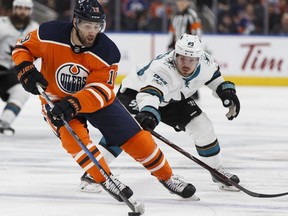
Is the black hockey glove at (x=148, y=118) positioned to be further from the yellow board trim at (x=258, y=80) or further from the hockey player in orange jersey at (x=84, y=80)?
the yellow board trim at (x=258, y=80)

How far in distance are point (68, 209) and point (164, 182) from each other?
0.53 meters

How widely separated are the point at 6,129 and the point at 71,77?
285 centimetres

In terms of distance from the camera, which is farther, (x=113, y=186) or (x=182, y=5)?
(x=182, y=5)

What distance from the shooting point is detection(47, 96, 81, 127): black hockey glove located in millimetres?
3623

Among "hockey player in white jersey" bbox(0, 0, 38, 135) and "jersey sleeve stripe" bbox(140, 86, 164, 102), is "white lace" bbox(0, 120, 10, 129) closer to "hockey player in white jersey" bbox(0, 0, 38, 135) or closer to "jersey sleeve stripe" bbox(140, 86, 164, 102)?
"hockey player in white jersey" bbox(0, 0, 38, 135)

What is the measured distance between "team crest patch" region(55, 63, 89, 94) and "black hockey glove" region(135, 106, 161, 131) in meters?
0.31

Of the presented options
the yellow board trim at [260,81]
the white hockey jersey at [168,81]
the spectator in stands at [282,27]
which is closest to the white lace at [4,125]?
the white hockey jersey at [168,81]

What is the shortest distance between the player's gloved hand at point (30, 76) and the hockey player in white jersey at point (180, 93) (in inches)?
19.9

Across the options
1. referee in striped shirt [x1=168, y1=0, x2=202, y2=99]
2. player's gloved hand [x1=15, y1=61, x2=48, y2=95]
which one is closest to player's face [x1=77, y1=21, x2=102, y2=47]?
player's gloved hand [x1=15, y1=61, x2=48, y2=95]

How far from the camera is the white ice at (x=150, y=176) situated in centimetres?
379

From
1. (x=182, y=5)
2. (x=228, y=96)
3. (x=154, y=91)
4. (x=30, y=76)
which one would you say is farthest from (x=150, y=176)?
(x=182, y=5)

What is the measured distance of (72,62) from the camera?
152 inches

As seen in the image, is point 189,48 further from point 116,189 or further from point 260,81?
point 260,81

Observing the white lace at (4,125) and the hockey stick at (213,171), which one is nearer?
the hockey stick at (213,171)
